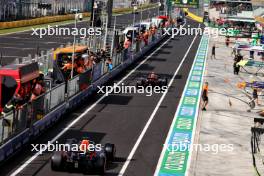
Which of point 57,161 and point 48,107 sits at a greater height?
point 48,107

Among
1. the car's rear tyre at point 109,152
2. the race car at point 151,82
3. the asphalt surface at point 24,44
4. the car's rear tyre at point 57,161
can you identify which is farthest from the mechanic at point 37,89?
the asphalt surface at point 24,44

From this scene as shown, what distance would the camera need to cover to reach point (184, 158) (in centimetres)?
2075

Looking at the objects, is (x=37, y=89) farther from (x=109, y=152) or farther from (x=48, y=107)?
(x=109, y=152)

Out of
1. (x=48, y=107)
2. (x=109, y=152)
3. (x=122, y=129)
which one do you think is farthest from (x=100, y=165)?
(x=122, y=129)

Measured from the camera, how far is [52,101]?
23625 millimetres

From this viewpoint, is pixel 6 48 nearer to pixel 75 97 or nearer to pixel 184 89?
pixel 184 89

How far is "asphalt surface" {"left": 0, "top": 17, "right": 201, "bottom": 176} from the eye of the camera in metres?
18.8

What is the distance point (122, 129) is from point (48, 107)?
3.56 meters

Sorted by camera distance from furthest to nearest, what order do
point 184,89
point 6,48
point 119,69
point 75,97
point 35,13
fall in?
point 35,13 → point 6,48 → point 119,69 → point 184,89 → point 75,97

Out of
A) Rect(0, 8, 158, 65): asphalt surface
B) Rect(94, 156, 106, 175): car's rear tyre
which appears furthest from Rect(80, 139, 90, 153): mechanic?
Rect(0, 8, 158, 65): asphalt surface

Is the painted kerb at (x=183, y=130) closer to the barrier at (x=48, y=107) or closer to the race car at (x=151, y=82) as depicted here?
the race car at (x=151, y=82)

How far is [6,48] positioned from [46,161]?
33.6 meters

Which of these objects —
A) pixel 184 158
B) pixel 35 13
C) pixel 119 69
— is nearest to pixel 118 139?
pixel 184 158

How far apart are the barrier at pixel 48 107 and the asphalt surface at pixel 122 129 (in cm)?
40
